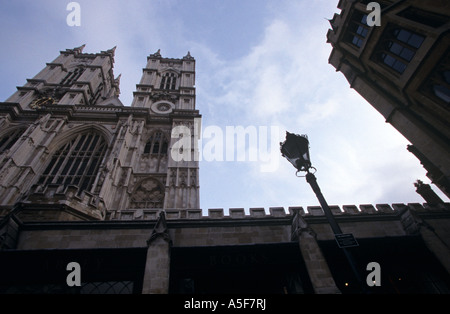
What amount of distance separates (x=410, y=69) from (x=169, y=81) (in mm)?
29961

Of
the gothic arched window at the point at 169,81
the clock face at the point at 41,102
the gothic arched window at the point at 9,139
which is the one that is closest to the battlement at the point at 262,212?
the gothic arched window at the point at 9,139

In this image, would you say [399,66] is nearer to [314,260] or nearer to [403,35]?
[403,35]

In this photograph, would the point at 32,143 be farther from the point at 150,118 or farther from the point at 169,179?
the point at 169,179

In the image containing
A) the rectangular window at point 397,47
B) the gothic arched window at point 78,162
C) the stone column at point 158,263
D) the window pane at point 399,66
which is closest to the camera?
the stone column at point 158,263

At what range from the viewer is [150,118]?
78.3ft

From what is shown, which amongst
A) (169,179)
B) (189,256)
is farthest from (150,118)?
(189,256)

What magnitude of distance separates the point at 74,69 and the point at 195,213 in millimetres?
37279

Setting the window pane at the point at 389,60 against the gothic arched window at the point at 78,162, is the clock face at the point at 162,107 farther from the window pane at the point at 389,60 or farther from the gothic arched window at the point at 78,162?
the window pane at the point at 389,60

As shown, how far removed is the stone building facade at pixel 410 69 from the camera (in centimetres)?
1056

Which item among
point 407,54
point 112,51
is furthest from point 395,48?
point 112,51

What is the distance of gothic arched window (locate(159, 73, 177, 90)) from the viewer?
32.5 meters

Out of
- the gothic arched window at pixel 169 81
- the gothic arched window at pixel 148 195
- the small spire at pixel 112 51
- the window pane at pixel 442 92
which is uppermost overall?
the small spire at pixel 112 51

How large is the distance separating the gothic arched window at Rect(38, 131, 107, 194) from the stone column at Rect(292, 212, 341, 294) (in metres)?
15.4

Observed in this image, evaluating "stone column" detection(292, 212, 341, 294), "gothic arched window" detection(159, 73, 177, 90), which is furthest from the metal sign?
"gothic arched window" detection(159, 73, 177, 90)
